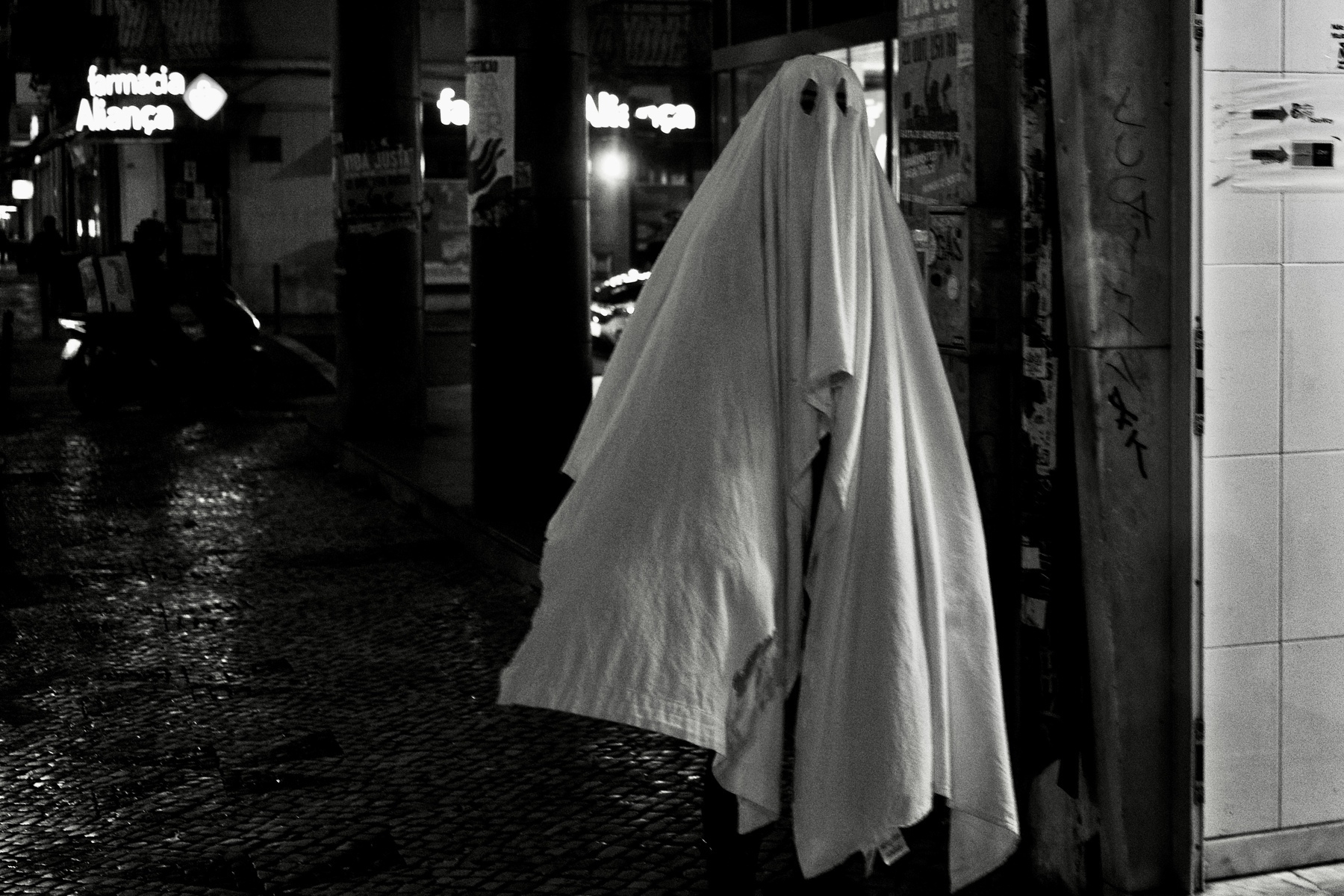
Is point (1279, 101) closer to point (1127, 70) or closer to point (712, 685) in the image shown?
point (1127, 70)

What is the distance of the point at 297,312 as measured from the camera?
2989cm

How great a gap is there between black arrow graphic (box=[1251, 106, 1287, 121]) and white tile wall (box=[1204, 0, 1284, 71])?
95 millimetres

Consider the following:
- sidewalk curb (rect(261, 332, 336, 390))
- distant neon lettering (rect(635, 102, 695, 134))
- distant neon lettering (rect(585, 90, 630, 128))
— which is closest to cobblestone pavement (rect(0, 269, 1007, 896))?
sidewalk curb (rect(261, 332, 336, 390))

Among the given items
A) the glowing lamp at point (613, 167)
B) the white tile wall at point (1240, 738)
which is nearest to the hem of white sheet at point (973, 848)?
the white tile wall at point (1240, 738)

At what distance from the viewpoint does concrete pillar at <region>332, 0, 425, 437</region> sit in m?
12.6

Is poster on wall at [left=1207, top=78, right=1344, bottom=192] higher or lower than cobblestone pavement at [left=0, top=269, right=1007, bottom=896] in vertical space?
higher

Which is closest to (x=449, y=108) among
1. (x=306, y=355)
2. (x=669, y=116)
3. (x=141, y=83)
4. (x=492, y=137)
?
(x=669, y=116)

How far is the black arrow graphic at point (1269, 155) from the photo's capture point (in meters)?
3.96

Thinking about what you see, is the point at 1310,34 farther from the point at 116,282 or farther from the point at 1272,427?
the point at 116,282

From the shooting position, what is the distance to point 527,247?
Result: 880 centimetres

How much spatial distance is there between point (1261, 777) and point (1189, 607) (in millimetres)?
505

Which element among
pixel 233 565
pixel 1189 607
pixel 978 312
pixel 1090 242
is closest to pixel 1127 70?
pixel 1090 242

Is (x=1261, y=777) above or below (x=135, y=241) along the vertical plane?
below

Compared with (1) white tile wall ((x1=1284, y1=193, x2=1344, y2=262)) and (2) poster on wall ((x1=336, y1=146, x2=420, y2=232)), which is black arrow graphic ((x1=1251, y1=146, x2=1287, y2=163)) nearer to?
(1) white tile wall ((x1=1284, y1=193, x2=1344, y2=262))
